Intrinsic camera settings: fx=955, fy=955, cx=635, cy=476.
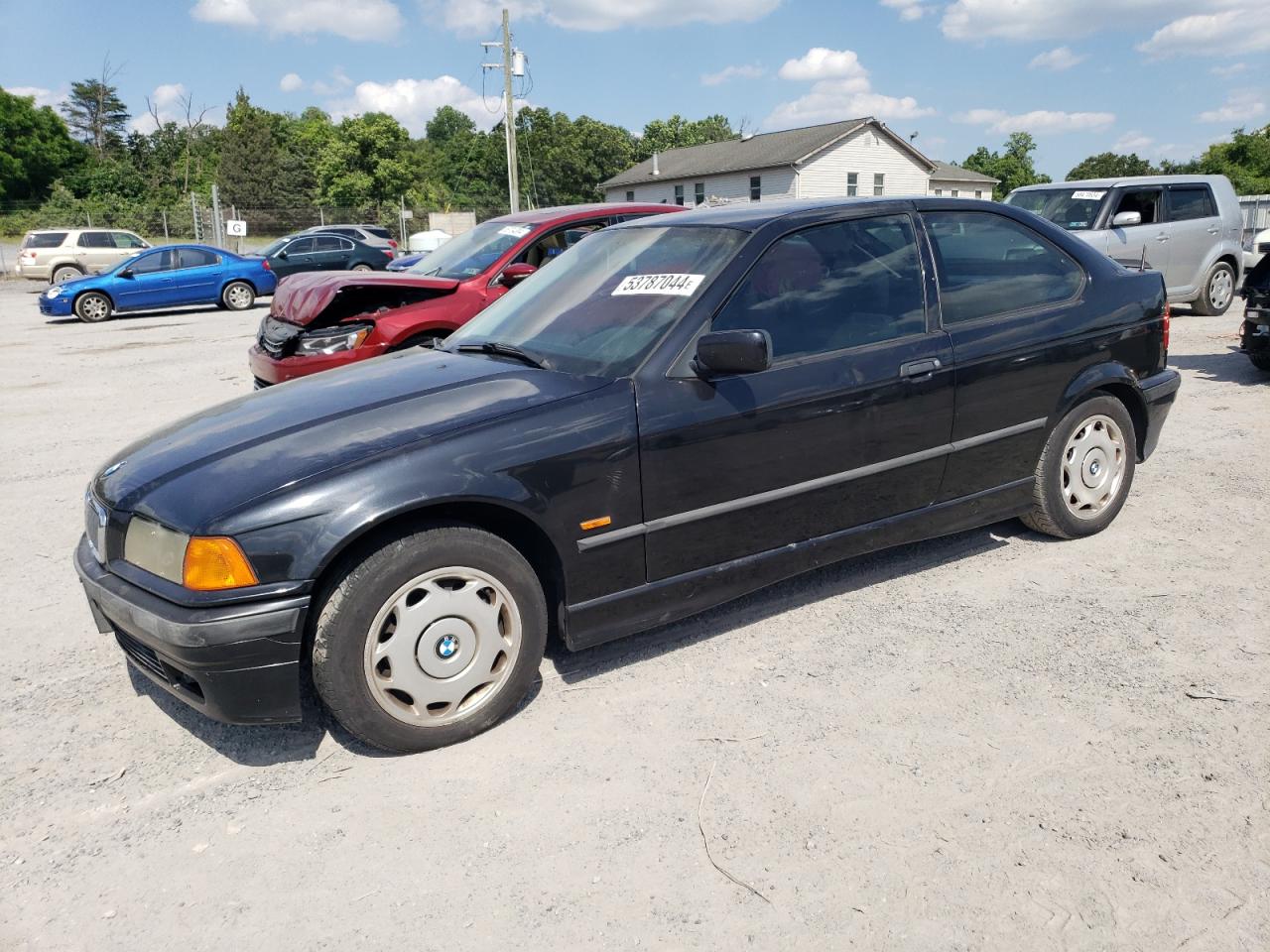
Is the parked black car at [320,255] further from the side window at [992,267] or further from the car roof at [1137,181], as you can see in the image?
the side window at [992,267]

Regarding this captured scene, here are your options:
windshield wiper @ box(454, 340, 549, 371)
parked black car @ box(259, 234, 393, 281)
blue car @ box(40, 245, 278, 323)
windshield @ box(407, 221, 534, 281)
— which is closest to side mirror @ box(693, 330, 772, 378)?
windshield wiper @ box(454, 340, 549, 371)

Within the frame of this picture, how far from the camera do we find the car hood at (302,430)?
291cm

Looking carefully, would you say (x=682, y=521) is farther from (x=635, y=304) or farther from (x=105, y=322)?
(x=105, y=322)

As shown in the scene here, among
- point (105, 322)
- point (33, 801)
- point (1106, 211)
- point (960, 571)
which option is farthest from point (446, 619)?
point (105, 322)

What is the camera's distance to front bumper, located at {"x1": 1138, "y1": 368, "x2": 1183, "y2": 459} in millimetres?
4746

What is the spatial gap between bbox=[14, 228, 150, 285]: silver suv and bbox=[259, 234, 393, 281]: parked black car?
4874 millimetres

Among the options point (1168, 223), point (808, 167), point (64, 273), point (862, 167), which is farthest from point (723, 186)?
point (1168, 223)

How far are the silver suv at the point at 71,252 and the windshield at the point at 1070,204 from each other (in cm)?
2247

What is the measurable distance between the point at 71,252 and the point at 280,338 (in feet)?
75.2

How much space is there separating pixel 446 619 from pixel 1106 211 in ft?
36.6

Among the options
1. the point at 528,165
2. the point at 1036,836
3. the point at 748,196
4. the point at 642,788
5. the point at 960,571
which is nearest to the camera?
the point at 1036,836

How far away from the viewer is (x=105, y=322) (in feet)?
59.8

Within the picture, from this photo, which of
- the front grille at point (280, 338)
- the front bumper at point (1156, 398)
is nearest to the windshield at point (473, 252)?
the front grille at point (280, 338)

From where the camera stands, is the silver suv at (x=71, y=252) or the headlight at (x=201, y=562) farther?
the silver suv at (x=71, y=252)
